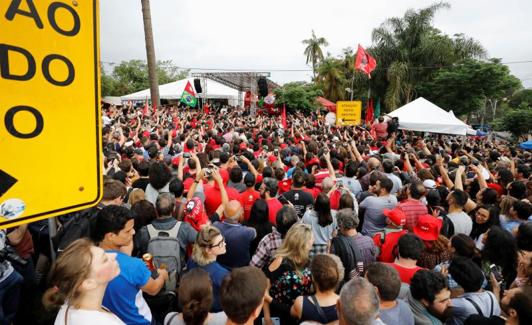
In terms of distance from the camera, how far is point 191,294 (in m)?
2.06

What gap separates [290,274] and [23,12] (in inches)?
97.2

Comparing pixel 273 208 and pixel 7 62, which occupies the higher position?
pixel 7 62

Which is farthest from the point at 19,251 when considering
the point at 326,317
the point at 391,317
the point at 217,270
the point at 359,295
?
the point at 391,317

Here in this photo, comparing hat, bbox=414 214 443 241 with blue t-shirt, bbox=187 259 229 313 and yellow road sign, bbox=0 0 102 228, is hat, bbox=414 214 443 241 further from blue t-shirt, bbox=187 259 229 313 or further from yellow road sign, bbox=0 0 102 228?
yellow road sign, bbox=0 0 102 228

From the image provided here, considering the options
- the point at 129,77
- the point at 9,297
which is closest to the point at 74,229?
the point at 9,297

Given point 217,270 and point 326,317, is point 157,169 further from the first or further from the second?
point 326,317

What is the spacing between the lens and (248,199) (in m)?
4.69

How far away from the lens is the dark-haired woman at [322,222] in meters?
3.71

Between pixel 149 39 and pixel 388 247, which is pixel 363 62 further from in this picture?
pixel 388 247

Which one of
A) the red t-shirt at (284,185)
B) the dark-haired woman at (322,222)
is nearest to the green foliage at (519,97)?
the red t-shirt at (284,185)

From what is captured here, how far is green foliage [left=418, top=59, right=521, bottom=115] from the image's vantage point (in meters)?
21.9

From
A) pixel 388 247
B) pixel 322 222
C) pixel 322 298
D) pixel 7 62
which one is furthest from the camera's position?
pixel 322 222

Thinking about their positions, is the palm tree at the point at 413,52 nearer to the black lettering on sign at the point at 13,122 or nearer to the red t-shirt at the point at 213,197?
the red t-shirt at the point at 213,197

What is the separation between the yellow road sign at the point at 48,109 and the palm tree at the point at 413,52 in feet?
93.7
